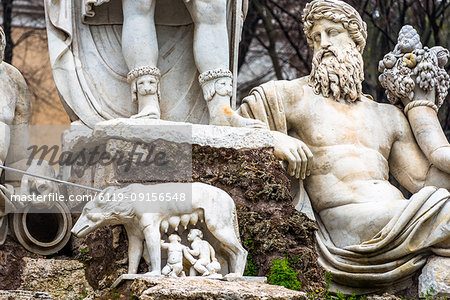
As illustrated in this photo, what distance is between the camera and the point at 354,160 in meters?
9.02

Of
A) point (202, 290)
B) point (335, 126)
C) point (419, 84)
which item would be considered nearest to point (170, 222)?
point (202, 290)

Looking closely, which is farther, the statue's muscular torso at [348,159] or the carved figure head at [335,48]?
the carved figure head at [335,48]

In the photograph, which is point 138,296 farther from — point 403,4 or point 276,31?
point 276,31

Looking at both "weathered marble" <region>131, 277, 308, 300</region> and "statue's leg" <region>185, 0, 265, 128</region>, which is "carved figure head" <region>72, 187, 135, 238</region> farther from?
"statue's leg" <region>185, 0, 265, 128</region>

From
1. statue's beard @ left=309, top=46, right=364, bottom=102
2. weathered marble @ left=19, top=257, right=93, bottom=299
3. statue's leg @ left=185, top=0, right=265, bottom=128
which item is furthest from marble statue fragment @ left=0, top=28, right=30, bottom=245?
statue's beard @ left=309, top=46, right=364, bottom=102

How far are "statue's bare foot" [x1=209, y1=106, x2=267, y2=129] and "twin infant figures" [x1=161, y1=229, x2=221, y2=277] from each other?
52.1 inches

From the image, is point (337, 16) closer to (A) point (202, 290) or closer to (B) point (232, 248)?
(B) point (232, 248)

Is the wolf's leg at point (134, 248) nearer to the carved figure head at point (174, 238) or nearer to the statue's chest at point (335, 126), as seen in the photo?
the carved figure head at point (174, 238)

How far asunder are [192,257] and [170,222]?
0.87 feet

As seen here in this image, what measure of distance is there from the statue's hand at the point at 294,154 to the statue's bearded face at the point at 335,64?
66cm

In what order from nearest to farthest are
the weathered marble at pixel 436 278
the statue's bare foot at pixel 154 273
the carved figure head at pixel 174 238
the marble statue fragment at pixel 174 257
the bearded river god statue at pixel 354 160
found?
the statue's bare foot at pixel 154 273 < the marble statue fragment at pixel 174 257 < the carved figure head at pixel 174 238 < the weathered marble at pixel 436 278 < the bearded river god statue at pixel 354 160

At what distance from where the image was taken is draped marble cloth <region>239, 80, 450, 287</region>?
8359mm

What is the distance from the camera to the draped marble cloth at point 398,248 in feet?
27.4

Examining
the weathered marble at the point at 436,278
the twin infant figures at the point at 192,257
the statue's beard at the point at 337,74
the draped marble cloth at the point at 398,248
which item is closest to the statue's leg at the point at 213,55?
the statue's beard at the point at 337,74
